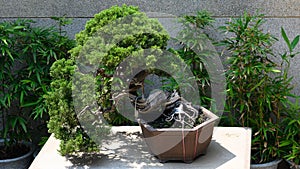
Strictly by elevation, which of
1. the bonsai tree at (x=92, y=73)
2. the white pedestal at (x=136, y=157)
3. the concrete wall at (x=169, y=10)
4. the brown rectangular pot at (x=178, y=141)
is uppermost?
the concrete wall at (x=169, y=10)

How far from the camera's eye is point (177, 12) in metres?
3.25

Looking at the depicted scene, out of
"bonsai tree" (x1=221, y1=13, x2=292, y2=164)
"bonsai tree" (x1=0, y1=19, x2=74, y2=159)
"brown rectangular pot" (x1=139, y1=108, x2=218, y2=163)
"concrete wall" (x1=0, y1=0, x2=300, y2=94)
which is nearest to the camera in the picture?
"brown rectangular pot" (x1=139, y1=108, x2=218, y2=163)

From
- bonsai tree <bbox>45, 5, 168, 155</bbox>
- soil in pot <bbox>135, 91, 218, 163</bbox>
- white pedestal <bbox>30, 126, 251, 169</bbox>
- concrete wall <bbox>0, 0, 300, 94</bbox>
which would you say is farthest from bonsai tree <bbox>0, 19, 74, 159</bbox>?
soil in pot <bbox>135, 91, 218, 163</bbox>

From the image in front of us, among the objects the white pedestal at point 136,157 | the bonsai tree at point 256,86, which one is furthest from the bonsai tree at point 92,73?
the bonsai tree at point 256,86

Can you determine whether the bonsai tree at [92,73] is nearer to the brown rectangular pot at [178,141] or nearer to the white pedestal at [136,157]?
the white pedestal at [136,157]

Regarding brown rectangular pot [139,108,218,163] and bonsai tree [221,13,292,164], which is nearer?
brown rectangular pot [139,108,218,163]

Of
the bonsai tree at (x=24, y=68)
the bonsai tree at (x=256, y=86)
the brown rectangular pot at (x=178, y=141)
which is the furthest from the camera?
the bonsai tree at (x=24, y=68)

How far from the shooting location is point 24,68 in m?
3.25

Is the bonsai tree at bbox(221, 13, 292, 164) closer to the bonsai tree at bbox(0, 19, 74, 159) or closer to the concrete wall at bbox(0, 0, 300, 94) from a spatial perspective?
the concrete wall at bbox(0, 0, 300, 94)

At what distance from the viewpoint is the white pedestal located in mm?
2094

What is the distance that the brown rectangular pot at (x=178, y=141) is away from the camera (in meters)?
2.05

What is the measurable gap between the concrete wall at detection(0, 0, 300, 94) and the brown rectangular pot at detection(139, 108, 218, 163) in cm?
127

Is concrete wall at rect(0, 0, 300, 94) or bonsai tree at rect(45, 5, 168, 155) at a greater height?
concrete wall at rect(0, 0, 300, 94)

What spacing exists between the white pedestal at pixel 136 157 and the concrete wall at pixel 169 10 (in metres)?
1.05
